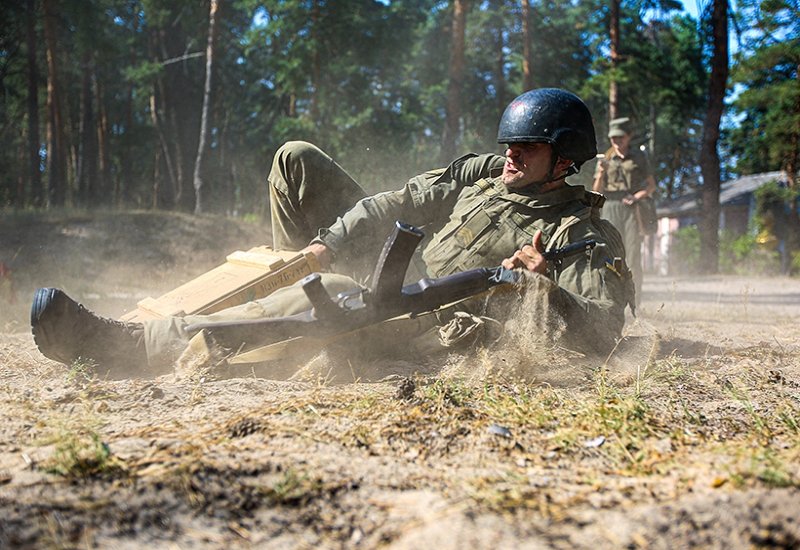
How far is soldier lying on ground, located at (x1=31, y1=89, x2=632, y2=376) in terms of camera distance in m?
3.11

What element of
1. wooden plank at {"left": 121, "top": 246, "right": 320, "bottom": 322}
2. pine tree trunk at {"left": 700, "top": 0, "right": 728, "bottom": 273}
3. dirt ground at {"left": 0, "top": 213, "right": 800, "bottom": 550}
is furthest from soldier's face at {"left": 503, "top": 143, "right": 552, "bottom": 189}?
pine tree trunk at {"left": 700, "top": 0, "right": 728, "bottom": 273}

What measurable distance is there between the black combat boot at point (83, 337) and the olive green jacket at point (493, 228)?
1.09 metres

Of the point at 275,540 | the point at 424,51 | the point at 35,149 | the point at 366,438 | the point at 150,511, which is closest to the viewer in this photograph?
the point at 275,540

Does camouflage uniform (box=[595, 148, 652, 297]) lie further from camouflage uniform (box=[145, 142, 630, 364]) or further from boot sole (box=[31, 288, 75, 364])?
boot sole (box=[31, 288, 75, 364])

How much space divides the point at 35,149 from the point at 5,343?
16.7 metres

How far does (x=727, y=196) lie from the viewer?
36.2 meters

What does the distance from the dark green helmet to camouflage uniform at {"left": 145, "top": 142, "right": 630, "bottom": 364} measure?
8.1 inches

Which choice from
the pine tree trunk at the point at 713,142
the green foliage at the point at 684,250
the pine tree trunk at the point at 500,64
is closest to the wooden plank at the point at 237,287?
the pine tree trunk at the point at 713,142

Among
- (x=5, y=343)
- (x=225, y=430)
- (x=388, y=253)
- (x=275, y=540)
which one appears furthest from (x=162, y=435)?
(x=5, y=343)

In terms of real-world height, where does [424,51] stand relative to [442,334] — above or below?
above

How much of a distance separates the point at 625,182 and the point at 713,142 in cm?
1192

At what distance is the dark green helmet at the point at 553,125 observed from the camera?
3.56 metres

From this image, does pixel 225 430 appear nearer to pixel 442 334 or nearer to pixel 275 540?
pixel 275 540

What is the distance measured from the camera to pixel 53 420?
7.87 ft
